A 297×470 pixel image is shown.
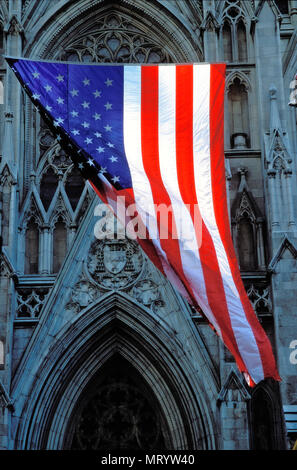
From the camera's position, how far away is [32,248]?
768 inches

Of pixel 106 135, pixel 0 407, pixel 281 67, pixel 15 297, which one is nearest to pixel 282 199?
pixel 281 67

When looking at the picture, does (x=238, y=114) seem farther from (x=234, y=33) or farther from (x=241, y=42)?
(x=234, y=33)

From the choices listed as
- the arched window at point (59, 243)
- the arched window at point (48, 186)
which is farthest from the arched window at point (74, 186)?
the arched window at point (59, 243)

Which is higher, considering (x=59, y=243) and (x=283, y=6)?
(x=283, y=6)

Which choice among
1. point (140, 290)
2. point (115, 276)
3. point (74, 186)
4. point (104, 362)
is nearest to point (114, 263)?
point (115, 276)

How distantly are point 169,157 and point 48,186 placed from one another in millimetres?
4947

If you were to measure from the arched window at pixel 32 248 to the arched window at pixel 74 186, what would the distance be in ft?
3.50

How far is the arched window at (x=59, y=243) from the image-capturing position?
19438mm

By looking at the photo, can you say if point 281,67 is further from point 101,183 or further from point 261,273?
point 101,183

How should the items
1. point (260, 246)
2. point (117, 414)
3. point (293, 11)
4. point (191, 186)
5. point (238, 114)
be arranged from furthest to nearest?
point (293, 11)
point (238, 114)
point (260, 246)
point (117, 414)
point (191, 186)

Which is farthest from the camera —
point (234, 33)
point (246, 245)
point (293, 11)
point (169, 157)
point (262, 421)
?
point (293, 11)

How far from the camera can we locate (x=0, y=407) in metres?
17.3
